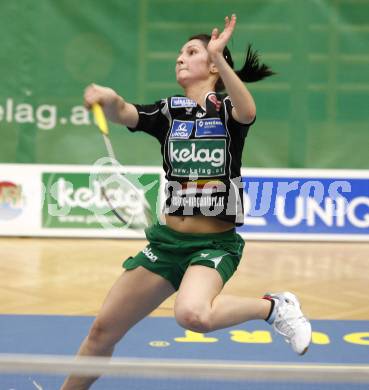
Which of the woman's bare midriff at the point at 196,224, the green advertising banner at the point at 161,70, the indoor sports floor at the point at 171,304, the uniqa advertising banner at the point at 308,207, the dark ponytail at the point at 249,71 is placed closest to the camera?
the woman's bare midriff at the point at 196,224

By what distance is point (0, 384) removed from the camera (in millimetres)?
3252

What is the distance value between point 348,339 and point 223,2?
174 inches

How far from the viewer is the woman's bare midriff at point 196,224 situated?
2.87 metres

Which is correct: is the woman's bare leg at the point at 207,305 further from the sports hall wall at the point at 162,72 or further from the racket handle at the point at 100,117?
the sports hall wall at the point at 162,72

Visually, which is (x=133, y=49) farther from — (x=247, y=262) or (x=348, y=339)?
(x=348, y=339)

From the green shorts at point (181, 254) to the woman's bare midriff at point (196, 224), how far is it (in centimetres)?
2

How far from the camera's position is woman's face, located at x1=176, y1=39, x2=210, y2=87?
2967mm

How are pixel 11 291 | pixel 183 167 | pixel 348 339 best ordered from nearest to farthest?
pixel 183 167 → pixel 348 339 → pixel 11 291

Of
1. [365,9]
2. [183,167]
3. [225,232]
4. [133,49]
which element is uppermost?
[365,9]

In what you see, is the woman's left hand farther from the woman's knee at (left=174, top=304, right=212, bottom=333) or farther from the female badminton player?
the woman's knee at (left=174, top=304, right=212, bottom=333)

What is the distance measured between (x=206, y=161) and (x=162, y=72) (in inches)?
192

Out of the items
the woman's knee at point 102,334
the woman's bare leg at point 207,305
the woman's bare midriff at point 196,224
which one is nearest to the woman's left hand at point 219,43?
the woman's bare midriff at point 196,224

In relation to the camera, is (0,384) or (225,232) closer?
(225,232)

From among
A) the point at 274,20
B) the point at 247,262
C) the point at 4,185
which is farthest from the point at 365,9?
the point at 4,185
